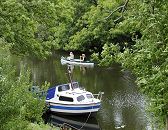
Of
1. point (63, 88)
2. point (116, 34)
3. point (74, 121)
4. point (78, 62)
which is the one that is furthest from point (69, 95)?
point (116, 34)

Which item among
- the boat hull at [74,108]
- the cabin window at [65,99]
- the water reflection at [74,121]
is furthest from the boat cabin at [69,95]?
the water reflection at [74,121]

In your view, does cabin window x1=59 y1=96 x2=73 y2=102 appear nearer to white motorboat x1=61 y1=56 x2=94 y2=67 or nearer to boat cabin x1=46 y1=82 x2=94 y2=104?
boat cabin x1=46 y1=82 x2=94 y2=104

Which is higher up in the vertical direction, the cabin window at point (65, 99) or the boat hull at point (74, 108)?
the cabin window at point (65, 99)

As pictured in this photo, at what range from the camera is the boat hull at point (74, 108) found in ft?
85.5

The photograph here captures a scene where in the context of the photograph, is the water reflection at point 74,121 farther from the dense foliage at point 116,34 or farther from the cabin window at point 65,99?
the dense foliage at point 116,34

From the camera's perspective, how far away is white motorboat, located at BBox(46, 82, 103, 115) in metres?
26.1

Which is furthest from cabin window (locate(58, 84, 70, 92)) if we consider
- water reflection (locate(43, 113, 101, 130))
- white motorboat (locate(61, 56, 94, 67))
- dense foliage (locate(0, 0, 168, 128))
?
white motorboat (locate(61, 56, 94, 67))

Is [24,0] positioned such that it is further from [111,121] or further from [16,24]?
[111,121]

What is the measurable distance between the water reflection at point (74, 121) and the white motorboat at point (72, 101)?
403mm

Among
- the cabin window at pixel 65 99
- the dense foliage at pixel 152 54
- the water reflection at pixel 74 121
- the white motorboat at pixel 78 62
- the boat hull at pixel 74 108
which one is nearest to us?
the dense foliage at pixel 152 54

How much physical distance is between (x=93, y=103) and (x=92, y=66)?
60.8 ft

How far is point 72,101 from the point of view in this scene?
26.9m

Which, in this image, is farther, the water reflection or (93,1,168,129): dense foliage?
the water reflection

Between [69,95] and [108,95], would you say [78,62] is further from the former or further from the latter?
[69,95]
